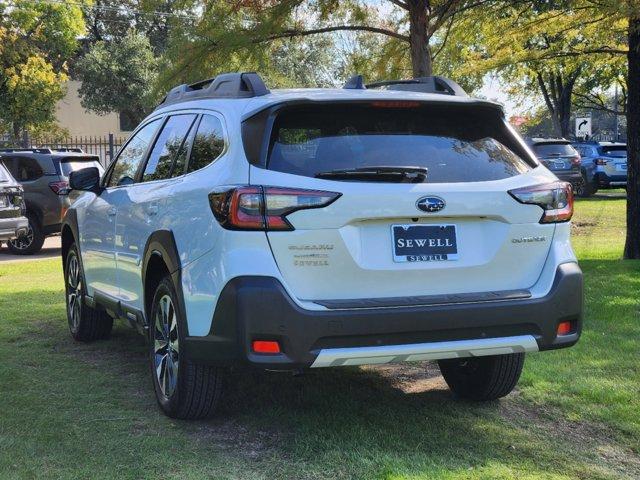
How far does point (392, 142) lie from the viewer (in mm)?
4102

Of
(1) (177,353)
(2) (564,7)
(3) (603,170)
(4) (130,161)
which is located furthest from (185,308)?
(3) (603,170)

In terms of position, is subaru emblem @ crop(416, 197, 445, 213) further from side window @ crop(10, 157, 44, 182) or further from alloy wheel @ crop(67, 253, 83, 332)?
side window @ crop(10, 157, 44, 182)

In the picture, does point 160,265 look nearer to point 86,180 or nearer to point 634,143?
→ point 86,180

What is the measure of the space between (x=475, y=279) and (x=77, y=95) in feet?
149

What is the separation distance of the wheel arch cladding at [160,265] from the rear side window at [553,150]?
61.3 feet

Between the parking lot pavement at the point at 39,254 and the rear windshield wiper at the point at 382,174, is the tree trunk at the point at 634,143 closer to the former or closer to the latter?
the rear windshield wiper at the point at 382,174

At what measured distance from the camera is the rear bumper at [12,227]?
11281 millimetres

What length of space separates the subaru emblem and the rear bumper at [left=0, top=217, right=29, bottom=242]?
8.86 metres

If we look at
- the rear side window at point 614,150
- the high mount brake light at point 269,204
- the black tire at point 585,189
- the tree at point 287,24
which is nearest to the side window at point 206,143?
the high mount brake light at point 269,204

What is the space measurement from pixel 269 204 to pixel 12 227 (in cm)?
867

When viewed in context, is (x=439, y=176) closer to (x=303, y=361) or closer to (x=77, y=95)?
(x=303, y=361)

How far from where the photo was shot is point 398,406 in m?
4.77

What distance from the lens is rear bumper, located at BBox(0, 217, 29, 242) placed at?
1128 cm

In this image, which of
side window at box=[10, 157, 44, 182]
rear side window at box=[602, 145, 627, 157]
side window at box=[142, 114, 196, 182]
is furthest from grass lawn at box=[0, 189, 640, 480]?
rear side window at box=[602, 145, 627, 157]
